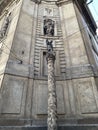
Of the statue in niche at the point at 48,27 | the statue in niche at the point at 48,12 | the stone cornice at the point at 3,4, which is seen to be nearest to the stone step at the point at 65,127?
the statue in niche at the point at 48,27

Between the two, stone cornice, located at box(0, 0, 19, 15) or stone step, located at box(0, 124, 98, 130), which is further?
stone cornice, located at box(0, 0, 19, 15)

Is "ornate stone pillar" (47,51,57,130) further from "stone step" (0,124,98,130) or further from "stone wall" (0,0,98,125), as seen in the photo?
"stone wall" (0,0,98,125)

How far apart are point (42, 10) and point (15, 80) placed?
7939 mm

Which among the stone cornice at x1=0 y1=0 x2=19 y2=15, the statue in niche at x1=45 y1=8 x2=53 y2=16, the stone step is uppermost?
the stone cornice at x1=0 y1=0 x2=19 y2=15

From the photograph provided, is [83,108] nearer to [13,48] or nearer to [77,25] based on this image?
[13,48]

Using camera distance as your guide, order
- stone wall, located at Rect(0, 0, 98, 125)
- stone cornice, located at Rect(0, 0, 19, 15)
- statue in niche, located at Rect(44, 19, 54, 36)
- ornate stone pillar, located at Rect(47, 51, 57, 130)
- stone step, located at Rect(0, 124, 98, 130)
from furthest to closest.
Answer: stone cornice, located at Rect(0, 0, 19, 15) < statue in niche, located at Rect(44, 19, 54, 36) < stone wall, located at Rect(0, 0, 98, 125) < stone step, located at Rect(0, 124, 98, 130) < ornate stone pillar, located at Rect(47, 51, 57, 130)

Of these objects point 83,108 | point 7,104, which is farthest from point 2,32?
point 83,108

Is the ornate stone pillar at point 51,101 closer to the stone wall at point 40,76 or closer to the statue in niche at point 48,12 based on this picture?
the stone wall at point 40,76

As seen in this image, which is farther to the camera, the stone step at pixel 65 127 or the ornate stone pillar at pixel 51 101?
the stone step at pixel 65 127

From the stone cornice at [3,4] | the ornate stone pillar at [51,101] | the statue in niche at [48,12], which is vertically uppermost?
the stone cornice at [3,4]

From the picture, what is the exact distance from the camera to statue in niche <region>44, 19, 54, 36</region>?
530 inches

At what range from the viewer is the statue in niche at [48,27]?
13.5 m

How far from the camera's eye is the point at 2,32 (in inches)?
575

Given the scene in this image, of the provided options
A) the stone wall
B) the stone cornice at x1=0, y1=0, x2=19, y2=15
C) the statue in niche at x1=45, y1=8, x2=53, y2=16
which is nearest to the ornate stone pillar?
the stone wall
